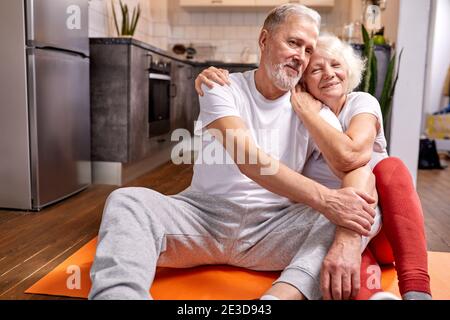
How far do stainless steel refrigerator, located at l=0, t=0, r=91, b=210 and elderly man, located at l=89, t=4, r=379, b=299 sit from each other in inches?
48.7

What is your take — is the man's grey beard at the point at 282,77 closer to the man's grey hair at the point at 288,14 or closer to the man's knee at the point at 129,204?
the man's grey hair at the point at 288,14

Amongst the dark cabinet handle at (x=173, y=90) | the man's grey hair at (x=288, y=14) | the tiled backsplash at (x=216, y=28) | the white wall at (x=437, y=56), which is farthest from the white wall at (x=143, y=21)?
the white wall at (x=437, y=56)

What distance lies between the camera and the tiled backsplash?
18.1ft

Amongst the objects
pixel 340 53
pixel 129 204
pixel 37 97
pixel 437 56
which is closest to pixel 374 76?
pixel 340 53

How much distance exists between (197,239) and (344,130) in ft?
1.98

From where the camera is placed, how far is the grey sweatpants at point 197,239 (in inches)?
45.1

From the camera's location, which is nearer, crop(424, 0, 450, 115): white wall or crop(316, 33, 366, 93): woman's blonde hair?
crop(316, 33, 366, 93): woman's blonde hair

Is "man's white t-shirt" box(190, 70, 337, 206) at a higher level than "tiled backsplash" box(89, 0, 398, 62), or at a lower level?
lower

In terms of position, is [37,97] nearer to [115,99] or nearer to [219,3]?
[115,99]

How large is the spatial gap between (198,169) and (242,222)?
0.25 m

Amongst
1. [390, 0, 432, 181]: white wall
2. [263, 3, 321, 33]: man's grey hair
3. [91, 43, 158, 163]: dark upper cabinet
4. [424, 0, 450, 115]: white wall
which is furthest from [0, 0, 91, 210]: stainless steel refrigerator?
[424, 0, 450, 115]: white wall

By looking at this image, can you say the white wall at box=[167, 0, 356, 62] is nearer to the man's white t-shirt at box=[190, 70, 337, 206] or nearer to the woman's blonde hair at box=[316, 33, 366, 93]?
the woman's blonde hair at box=[316, 33, 366, 93]

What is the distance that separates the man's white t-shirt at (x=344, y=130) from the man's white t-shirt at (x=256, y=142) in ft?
0.21
